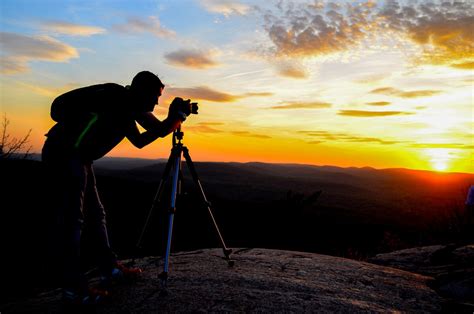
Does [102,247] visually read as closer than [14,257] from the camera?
Yes

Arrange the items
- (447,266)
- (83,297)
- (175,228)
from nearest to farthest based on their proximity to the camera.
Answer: (83,297), (447,266), (175,228)

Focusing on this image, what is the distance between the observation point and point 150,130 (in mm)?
3932

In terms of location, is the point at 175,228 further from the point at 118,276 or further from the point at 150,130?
the point at 150,130

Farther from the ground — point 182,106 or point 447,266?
point 182,106

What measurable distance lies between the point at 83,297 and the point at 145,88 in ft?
7.11

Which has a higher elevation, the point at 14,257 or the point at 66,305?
the point at 66,305

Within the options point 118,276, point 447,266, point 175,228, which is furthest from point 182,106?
point 175,228

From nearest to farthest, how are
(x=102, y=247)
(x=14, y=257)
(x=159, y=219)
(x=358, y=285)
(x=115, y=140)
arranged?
(x=115, y=140) < (x=102, y=247) < (x=358, y=285) < (x=14, y=257) < (x=159, y=219)

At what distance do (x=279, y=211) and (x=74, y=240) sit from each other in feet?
54.9

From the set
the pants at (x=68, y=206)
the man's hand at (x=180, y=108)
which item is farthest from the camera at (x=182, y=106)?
the pants at (x=68, y=206)

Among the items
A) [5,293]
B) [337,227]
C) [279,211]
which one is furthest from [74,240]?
[337,227]

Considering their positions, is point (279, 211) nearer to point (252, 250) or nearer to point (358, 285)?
point (252, 250)

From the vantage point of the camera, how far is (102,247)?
160 inches

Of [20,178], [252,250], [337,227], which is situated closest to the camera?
[252,250]
